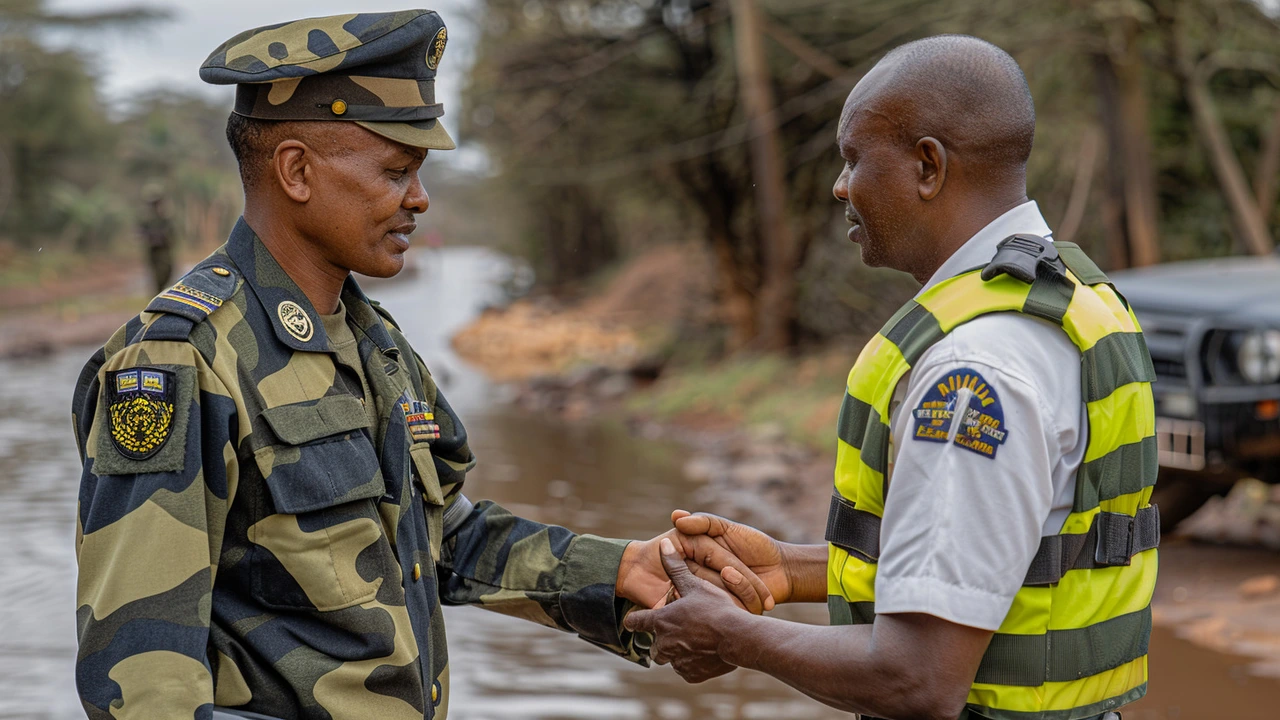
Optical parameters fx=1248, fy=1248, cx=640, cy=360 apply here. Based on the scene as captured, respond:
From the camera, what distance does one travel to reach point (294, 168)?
2.27m

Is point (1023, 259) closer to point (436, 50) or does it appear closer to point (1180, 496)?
point (436, 50)

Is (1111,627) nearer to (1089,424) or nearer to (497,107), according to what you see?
(1089,424)

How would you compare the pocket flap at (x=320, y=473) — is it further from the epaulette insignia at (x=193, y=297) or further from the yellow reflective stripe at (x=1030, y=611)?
the yellow reflective stripe at (x=1030, y=611)

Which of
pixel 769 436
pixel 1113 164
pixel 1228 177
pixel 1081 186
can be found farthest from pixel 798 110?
pixel 1228 177

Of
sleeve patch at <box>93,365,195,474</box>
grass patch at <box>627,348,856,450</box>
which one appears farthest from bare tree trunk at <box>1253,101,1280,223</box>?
sleeve patch at <box>93,365,195,474</box>

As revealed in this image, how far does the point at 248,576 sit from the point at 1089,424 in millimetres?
1379

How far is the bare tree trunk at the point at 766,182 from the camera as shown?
43.8 ft

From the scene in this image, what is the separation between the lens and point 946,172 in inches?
81.3

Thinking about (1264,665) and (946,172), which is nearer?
(946,172)

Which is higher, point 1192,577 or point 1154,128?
point 1154,128

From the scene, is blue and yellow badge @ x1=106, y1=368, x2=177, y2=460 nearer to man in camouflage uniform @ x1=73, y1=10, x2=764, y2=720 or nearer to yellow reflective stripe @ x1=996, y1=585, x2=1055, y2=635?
man in camouflage uniform @ x1=73, y1=10, x2=764, y2=720

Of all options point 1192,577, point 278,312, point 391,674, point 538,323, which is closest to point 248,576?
point 391,674

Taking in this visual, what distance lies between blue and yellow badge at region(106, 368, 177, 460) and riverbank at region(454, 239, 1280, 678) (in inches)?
184

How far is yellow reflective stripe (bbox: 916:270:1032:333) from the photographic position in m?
1.91
